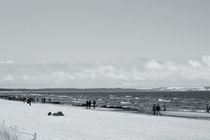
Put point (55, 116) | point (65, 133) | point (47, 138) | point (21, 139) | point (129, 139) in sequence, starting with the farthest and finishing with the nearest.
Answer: point (55, 116) < point (65, 133) < point (129, 139) < point (47, 138) < point (21, 139)

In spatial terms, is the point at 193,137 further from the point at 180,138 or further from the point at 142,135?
the point at 142,135

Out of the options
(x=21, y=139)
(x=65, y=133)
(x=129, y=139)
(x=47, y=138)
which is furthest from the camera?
(x=65, y=133)

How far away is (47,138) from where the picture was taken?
20672 mm

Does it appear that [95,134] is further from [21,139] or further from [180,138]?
→ [21,139]

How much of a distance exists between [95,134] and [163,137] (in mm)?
4763

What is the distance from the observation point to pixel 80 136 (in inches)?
912

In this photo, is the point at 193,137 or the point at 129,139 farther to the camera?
the point at 193,137

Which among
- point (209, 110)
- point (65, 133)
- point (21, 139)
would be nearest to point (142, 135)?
point (65, 133)

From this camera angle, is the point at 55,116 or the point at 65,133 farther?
the point at 55,116

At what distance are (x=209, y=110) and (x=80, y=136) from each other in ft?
161

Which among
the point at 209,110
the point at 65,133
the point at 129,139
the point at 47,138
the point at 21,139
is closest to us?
the point at 21,139

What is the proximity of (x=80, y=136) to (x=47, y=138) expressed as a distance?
3094 mm

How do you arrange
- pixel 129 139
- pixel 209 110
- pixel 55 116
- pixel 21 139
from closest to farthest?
pixel 21 139, pixel 129 139, pixel 55 116, pixel 209 110

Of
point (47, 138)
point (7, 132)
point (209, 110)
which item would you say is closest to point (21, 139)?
point (7, 132)
